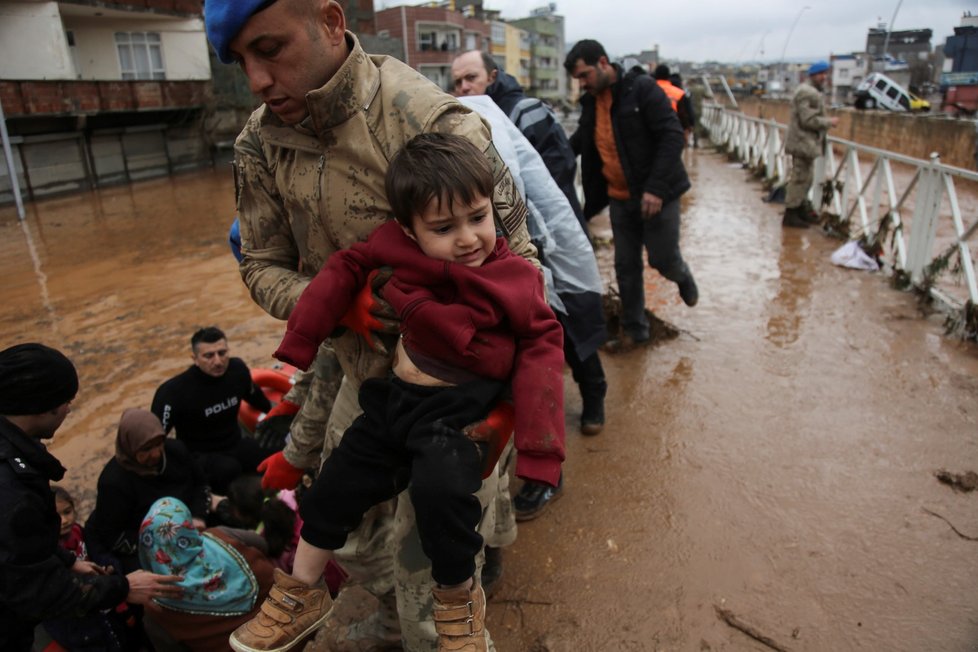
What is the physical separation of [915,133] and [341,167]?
16963mm

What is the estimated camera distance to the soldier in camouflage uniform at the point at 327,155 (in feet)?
5.17

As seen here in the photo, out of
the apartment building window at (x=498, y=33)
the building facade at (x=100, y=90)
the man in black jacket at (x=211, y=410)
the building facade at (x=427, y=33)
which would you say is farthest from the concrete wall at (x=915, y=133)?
the apartment building window at (x=498, y=33)

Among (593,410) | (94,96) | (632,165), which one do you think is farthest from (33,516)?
(94,96)

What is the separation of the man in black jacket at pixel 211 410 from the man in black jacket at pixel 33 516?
4.43ft

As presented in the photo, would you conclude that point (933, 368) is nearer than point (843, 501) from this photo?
No

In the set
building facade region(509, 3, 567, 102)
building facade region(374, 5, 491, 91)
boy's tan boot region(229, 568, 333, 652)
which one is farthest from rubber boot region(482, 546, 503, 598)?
building facade region(509, 3, 567, 102)

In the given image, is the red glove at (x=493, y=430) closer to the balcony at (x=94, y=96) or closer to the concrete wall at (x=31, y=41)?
the balcony at (x=94, y=96)

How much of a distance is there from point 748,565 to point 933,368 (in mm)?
2570

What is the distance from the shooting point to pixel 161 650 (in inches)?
111

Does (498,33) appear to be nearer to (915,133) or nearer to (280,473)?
(915,133)

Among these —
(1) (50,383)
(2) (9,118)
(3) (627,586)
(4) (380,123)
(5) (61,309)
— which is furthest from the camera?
(2) (9,118)

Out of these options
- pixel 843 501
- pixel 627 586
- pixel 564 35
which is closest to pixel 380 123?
pixel 627 586

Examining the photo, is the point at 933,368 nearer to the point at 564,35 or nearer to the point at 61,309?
the point at 61,309

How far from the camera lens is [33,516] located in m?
2.09
